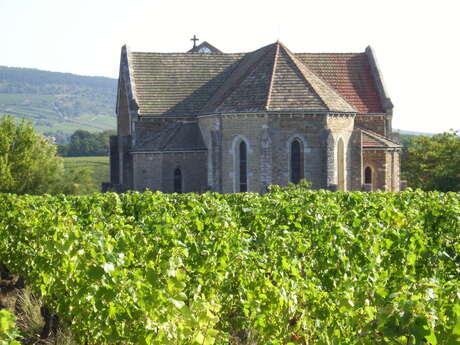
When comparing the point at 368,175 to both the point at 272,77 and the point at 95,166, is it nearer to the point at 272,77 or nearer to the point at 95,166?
the point at 272,77

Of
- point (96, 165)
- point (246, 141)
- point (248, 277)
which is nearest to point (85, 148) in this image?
point (96, 165)

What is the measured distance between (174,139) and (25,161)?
1364 cm

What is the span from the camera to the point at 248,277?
10109 millimetres

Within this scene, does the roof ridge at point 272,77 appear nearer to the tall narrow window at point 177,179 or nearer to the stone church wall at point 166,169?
the stone church wall at point 166,169

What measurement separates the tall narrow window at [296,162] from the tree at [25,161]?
20606mm

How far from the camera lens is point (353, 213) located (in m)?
15.5

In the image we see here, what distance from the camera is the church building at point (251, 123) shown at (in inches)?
1326

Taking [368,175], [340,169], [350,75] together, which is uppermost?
[350,75]

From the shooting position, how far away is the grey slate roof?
38062 mm

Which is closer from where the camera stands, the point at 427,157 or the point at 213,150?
the point at 213,150

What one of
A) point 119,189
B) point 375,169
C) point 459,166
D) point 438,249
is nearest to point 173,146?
point 119,189

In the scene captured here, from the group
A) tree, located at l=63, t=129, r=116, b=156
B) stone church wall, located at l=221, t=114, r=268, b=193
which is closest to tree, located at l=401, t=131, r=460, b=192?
stone church wall, located at l=221, t=114, r=268, b=193

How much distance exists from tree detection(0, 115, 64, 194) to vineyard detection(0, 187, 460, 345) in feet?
100

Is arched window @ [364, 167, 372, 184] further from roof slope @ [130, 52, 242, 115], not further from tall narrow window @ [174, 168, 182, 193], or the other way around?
tall narrow window @ [174, 168, 182, 193]
